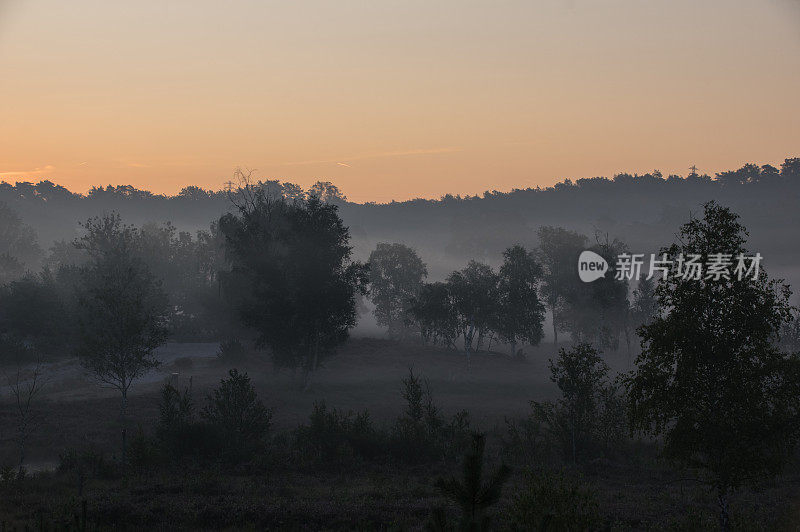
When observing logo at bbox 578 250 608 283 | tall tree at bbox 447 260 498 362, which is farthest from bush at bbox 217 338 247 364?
logo at bbox 578 250 608 283

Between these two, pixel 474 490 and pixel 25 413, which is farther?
pixel 25 413

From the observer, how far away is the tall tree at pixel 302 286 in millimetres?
56469

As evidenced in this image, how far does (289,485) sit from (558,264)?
71.6 meters

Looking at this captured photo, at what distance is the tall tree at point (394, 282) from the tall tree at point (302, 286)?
133 ft

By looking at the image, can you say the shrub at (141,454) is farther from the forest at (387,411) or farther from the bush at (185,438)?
the bush at (185,438)

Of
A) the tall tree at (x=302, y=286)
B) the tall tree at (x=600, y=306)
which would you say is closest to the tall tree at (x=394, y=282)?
the tall tree at (x=600, y=306)

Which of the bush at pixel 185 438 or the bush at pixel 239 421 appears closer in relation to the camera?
the bush at pixel 185 438

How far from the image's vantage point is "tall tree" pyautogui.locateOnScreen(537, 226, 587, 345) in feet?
297

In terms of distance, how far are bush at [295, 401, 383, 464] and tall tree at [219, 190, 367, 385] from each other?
65.6 feet

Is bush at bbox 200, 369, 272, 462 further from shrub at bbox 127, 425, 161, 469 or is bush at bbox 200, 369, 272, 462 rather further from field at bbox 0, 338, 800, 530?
shrub at bbox 127, 425, 161, 469

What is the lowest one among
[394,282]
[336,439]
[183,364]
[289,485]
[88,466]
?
[88,466]

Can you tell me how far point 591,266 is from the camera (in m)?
83.8

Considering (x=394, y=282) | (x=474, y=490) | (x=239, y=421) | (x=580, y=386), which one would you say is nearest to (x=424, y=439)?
(x=580, y=386)

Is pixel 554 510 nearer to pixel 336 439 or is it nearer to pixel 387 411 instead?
pixel 336 439
